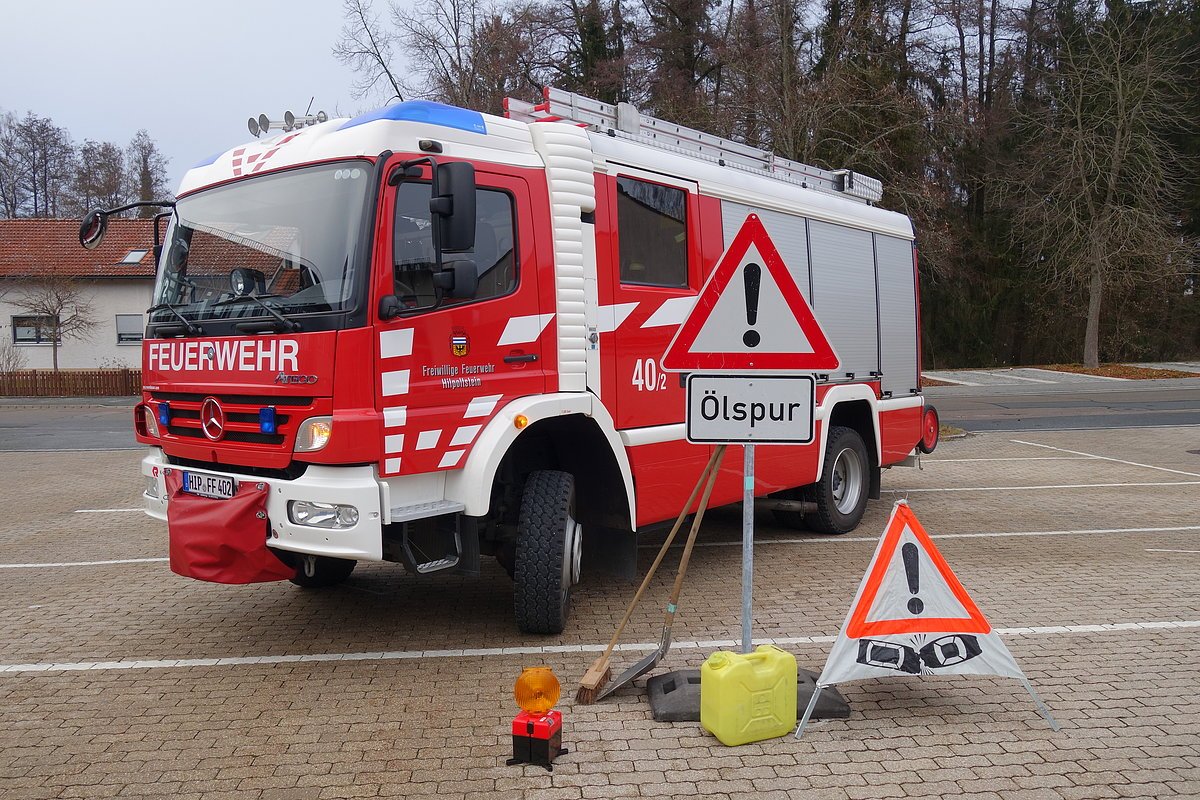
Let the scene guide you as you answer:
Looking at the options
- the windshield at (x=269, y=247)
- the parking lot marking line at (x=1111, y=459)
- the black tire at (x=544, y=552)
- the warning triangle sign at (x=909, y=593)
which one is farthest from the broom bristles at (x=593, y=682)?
the parking lot marking line at (x=1111, y=459)

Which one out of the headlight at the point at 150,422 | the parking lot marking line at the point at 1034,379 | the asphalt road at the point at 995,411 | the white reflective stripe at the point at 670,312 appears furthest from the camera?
the parking lot marking line at the point at 1034,379

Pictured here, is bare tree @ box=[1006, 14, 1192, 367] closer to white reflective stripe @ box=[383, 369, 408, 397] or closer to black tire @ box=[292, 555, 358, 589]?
black tire @ box=[292, 555, 358, 589]

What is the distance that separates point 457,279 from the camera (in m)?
4.84

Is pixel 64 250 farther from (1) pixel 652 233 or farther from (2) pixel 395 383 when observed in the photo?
(2) pixel 395 383

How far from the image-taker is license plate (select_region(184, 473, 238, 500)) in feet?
16.6

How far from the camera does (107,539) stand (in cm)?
898

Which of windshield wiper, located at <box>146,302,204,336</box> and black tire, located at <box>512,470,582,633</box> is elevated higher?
windshield wiper, located at <box>146,302,204,336</box>

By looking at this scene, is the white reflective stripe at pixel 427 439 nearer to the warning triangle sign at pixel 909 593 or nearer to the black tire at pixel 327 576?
the black tire at pixel 327 576

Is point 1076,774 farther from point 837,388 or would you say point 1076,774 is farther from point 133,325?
point 133,325

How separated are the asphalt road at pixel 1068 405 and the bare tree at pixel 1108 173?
15.0ft

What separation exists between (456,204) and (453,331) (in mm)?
713

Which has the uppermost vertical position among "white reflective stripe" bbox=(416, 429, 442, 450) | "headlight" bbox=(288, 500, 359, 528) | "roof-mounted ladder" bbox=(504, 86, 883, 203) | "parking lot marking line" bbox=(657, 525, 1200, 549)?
"roof-mounted ladder" bbox=(504, 86, 883, 203)

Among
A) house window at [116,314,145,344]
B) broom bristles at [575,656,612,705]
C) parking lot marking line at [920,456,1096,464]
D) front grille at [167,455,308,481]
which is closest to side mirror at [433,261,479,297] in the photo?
front grille at [167,455,308,481]

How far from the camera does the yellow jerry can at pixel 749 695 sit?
13.5 feet
